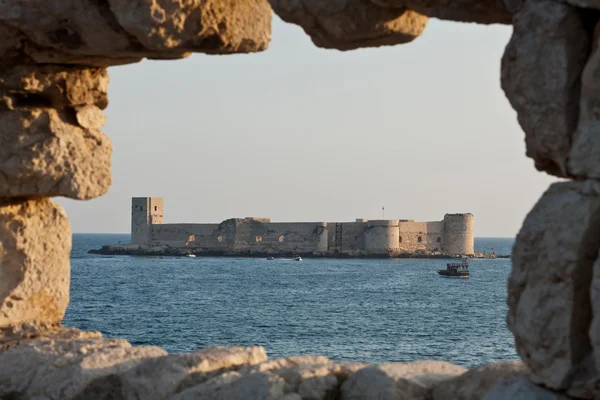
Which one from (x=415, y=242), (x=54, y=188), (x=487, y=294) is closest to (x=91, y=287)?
(x=487, y=294)

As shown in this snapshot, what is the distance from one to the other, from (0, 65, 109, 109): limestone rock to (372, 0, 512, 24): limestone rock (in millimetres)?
2266

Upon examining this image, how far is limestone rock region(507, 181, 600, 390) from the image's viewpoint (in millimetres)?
2402

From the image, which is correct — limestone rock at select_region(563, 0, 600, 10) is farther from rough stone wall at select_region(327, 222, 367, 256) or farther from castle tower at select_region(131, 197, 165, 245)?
castle tower at select_region(131, 197, 165, 245)

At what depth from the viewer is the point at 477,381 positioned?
295cm

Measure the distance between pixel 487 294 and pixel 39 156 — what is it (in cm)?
4753

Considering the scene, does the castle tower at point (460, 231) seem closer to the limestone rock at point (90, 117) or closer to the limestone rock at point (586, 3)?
the limestone rock at point (90, 117)

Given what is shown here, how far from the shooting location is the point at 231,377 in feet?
11.5

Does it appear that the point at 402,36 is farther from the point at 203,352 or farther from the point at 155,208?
the point at 155,208

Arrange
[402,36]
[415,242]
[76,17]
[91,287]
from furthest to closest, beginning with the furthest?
[415,242] < [91,287] < [76,17] < [402,36]

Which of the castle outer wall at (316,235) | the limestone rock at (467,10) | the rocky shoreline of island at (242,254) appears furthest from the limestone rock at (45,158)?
the rocky shoreline of island at (242,254)

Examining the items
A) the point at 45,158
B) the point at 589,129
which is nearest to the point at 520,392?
the point at 589,129

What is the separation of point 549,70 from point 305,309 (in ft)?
118

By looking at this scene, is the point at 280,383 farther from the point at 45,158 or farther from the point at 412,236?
the point at 412,236

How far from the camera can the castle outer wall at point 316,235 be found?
230 ft
